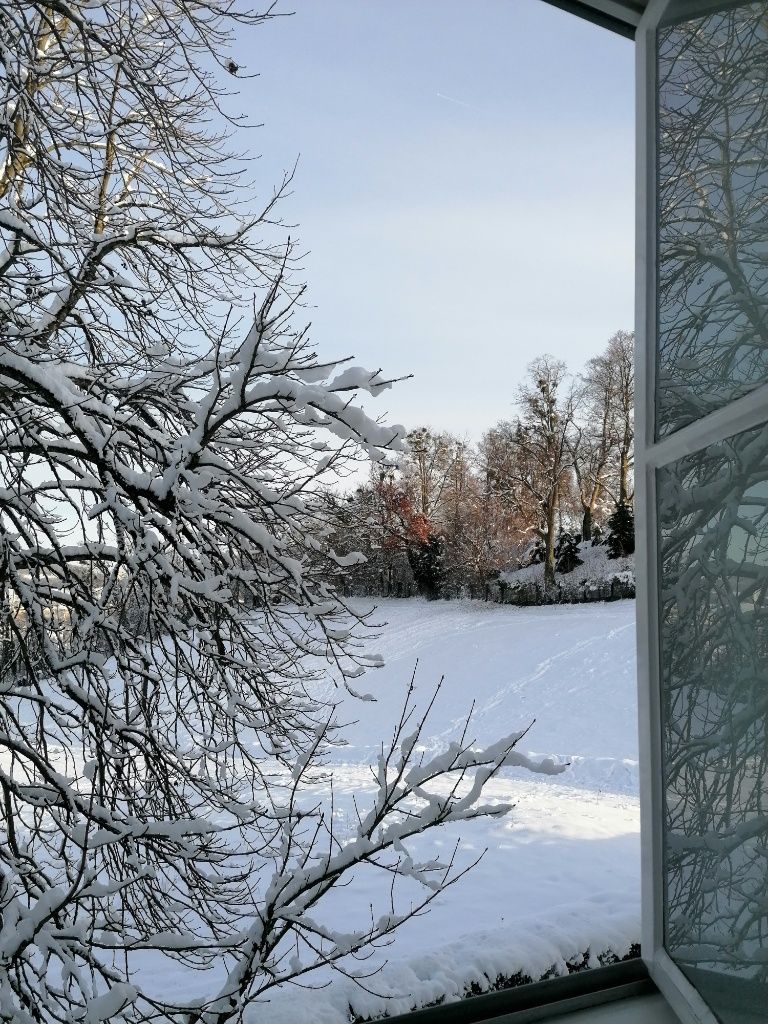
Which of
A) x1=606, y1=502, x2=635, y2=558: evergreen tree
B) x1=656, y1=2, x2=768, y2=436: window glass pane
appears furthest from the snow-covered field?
x1=656, y1=2, x2=768, y2=436: window glass pane

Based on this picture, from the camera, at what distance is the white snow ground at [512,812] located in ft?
6.40

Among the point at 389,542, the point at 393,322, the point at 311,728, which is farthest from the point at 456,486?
the point at 311,728

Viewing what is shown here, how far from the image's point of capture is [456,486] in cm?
358

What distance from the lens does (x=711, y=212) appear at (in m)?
1.25

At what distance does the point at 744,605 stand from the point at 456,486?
8.05ft

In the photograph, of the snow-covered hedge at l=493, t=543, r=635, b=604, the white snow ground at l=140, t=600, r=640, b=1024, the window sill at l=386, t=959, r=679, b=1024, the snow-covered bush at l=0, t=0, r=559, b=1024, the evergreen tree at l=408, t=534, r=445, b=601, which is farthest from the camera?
the snow-covered hedge at l=493, t=543, r=635, b=604

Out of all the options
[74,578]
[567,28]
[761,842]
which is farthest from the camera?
[567,28]

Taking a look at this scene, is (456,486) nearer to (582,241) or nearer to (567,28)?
(582,241)

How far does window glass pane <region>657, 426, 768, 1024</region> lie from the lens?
1.10 metres

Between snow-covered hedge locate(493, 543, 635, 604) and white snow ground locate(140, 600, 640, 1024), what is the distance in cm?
7

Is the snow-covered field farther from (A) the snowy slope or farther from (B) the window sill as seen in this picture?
(B) the window sill

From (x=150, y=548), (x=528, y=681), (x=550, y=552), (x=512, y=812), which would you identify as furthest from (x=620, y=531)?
(x=150, y=548)

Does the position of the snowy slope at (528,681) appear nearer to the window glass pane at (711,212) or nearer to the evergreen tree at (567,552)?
the evergreen tree at (567,552)

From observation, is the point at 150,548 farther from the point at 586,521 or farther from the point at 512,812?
the point at 586,521
